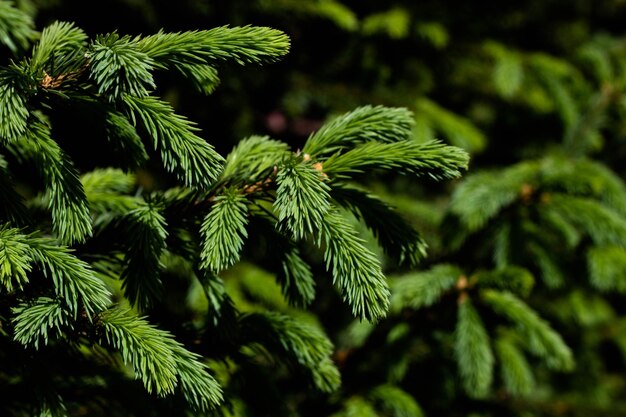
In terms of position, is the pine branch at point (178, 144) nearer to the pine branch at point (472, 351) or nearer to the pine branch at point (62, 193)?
the pine branch at point (62, 193)

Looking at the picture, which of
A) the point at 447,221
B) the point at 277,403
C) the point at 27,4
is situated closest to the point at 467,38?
the point at 447,221

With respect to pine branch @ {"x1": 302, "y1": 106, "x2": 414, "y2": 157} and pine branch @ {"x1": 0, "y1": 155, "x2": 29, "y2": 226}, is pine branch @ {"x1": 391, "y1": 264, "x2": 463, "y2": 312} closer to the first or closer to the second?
pine branch @ {"x1": 302, "y1": 106, "x2": 414, "y2": 157}

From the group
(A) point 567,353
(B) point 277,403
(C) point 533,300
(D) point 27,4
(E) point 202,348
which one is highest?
(D) point 27,4

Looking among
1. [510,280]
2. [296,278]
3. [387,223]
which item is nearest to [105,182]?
[296,278]

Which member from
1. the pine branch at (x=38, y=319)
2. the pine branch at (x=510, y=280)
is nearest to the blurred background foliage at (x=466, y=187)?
the pine branch at (x=510, y=280)

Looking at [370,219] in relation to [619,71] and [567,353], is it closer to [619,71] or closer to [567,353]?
[567,353]

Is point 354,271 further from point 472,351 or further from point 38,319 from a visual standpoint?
point 472,351
